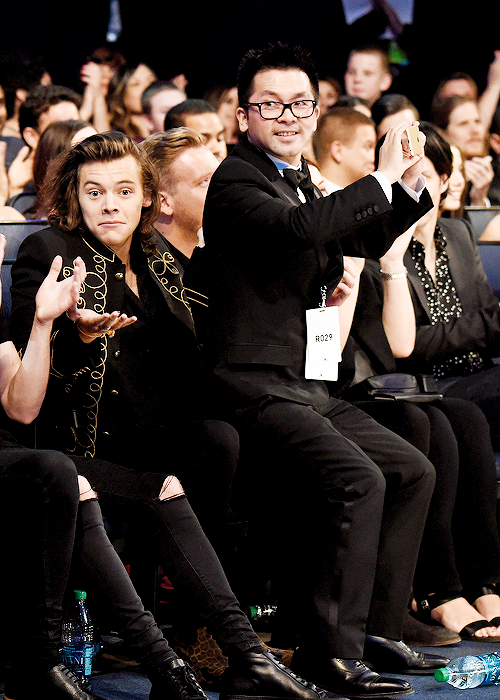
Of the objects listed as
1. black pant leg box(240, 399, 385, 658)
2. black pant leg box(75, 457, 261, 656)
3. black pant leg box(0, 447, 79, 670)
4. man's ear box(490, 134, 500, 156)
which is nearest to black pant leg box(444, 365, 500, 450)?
black pant leg box(240, 399, 385, 658)

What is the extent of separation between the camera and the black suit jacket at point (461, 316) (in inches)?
141

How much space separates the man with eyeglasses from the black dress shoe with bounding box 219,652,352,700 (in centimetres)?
13

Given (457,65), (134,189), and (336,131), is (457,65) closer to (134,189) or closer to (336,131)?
(336,131)

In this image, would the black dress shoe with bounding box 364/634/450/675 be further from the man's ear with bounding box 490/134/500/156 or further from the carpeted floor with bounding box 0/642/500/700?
the man's ear with bounding box 490/134/500/156

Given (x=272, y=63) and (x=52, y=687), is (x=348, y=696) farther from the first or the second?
(x=272, y=63)

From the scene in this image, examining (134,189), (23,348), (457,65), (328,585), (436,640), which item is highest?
(457,65)

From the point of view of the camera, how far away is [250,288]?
2.77 m

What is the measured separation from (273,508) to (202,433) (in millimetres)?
372

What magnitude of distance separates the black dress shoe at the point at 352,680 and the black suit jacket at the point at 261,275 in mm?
648

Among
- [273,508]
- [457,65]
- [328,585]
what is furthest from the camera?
[457,65]

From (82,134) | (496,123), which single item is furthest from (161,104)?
(496,123)

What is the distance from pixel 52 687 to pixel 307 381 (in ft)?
3.26

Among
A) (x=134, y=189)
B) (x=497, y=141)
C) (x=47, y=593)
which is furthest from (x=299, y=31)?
(x=47, y=593)

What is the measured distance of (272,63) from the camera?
2.90 meters
